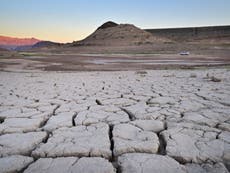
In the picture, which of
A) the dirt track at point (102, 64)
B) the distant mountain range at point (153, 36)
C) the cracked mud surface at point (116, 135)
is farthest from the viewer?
the distant mountain range at point (153, 36)

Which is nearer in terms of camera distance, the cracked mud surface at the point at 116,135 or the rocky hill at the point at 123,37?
the cracked mud surface at the point at 116,135

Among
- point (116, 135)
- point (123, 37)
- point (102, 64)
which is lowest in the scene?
point (116, 135)

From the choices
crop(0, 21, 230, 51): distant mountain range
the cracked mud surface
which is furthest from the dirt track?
crop(0, 21, 230, 51): distant mountain range

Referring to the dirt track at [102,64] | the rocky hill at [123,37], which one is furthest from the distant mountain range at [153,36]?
the dirt track at [102,64]

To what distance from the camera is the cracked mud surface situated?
1517mm

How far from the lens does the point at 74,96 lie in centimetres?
385

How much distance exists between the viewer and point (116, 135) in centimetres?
200

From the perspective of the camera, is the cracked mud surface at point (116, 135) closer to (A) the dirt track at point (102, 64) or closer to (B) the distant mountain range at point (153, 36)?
(A) the dirt track at point (102, 64)

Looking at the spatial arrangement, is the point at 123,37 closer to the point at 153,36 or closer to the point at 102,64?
the point at 153,36

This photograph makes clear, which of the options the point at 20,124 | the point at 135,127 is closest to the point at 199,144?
the point at 135,127

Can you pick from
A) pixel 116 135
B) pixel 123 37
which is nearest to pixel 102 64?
pixel 116 135

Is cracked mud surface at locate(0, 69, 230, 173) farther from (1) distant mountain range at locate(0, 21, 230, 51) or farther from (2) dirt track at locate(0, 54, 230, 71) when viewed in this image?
(1) distant mountain range at locate(0, 21, 230, 51)

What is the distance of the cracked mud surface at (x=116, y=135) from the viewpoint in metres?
1.52

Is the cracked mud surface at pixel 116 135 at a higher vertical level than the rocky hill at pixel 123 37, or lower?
lower
